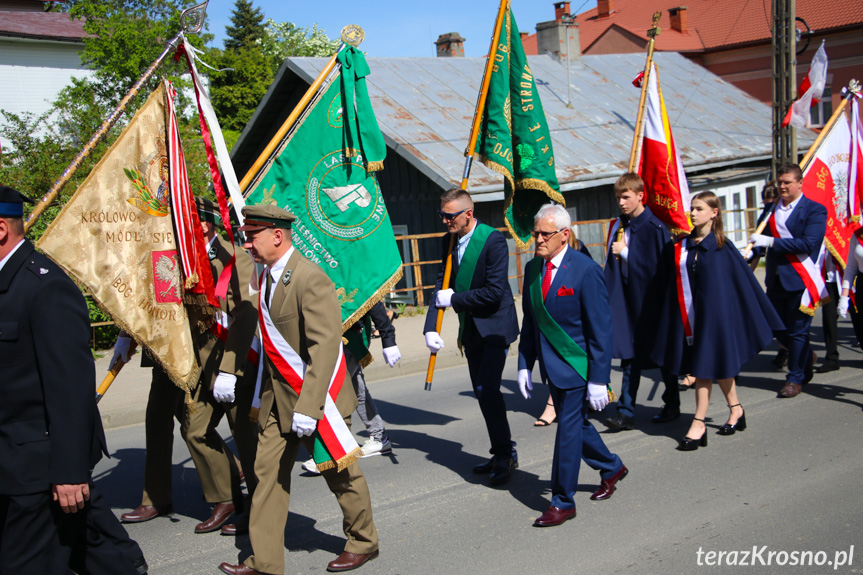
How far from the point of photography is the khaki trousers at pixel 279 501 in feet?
13.0

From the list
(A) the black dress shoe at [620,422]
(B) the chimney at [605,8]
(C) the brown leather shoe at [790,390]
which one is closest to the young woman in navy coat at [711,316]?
(A) the black dress shoe at [620,422]

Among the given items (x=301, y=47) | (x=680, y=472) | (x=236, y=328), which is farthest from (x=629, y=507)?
(x=301, y=47)

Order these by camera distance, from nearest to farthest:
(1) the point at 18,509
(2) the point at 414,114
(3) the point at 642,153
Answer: (1) the point at 18,509
(3) the point at 642,153
(2) the point at 414,114

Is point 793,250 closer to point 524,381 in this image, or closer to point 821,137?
point 821,137

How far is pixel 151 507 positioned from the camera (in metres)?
5.16

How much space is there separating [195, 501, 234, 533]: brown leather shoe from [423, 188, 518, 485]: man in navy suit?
171 cm

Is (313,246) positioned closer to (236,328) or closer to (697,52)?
(236,328)

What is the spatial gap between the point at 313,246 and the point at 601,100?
59.8 feet

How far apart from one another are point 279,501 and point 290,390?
0.57 m

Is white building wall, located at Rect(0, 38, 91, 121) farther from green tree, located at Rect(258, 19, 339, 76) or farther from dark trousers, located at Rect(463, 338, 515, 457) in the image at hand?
dark trousers, located at Rect(463, 338, 515, 457)

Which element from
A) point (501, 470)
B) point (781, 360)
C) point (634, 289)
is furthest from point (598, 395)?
point (781, 360)

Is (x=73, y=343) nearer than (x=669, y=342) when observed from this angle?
Yes

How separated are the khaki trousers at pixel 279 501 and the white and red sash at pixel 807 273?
16.9ft

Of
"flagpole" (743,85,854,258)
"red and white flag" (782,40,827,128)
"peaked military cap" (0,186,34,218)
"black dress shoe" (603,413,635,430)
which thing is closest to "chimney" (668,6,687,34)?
"red and white flag" (782,40,827,128)
